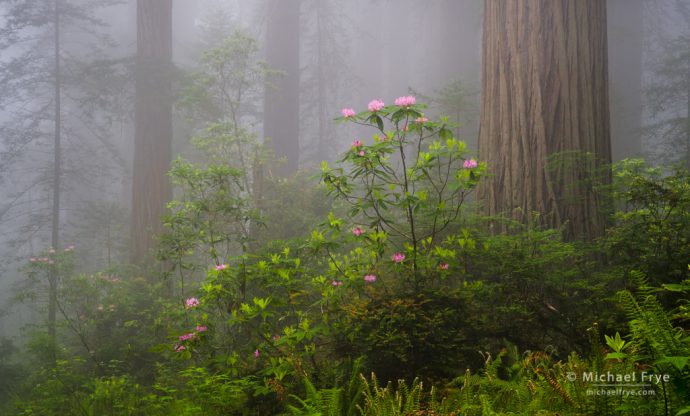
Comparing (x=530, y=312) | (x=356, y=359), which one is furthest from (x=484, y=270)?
(x=356, y=359)

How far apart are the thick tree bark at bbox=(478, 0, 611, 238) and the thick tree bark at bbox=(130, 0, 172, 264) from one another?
8389 mm

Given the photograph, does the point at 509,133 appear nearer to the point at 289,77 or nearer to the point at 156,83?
the point at 156,83

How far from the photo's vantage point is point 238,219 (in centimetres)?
611

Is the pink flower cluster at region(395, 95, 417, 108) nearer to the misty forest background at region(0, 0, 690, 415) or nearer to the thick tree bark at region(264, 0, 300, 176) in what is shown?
the misty forest background at region(0, 0, 690, 415)

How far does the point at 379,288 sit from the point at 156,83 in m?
10.2

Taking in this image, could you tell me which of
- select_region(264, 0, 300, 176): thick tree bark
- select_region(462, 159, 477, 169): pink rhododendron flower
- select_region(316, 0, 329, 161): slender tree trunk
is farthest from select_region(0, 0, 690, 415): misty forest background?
select_region(316, 0, 329, 161): slender tree trunk

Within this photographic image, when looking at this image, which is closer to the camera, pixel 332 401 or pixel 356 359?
pixel 332 401

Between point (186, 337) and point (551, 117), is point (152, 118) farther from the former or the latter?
point (551, 117)

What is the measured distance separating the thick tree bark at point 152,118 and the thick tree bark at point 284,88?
3.63 meters

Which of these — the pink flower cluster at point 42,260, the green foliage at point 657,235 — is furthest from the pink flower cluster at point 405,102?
the pink flower cluster at point 42,260

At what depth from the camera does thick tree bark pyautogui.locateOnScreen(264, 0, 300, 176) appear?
51.1 ft

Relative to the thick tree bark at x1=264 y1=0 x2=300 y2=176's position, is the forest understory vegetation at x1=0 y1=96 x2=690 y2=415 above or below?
below

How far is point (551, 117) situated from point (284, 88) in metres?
12.0

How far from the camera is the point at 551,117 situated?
5012 millimetres
